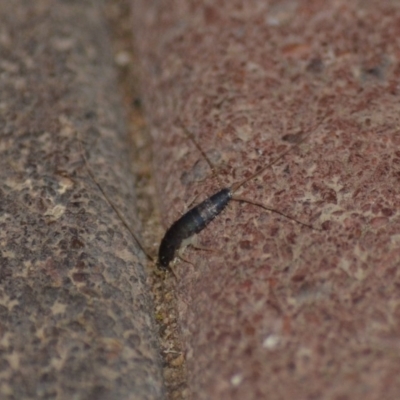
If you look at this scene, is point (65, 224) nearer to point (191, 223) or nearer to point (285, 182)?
point (191, 223)

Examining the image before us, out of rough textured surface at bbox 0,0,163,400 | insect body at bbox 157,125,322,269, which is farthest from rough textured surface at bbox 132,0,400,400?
rough textured surface at bbox 0,0,163,400

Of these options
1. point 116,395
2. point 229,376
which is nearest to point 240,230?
point 229,376

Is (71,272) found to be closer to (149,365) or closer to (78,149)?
(149,365)

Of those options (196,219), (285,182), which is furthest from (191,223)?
(285,182)

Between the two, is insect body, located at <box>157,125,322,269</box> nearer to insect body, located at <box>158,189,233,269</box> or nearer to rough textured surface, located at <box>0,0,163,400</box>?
insect body, located at <box>158,189,233,269</box>

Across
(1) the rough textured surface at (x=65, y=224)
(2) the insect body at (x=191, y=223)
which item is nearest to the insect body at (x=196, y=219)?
(2) the insect body at (x=191, y=223)

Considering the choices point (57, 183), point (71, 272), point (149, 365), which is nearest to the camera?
point (149, 365)

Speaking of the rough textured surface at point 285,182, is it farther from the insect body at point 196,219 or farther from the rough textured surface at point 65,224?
the rough textured surface at point 65,224
